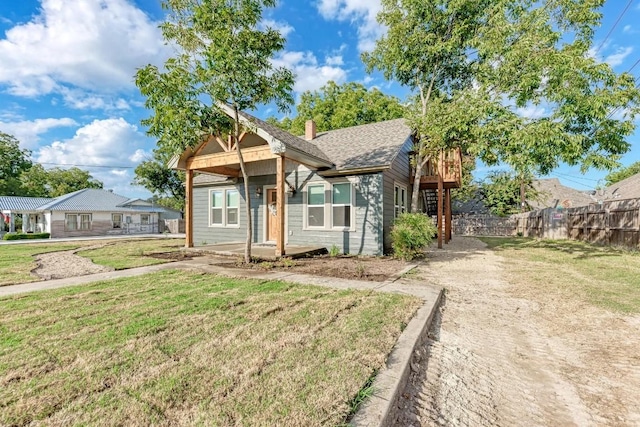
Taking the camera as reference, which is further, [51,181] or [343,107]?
[51,181]

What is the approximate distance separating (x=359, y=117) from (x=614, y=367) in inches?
914

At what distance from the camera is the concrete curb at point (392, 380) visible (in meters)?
1.80

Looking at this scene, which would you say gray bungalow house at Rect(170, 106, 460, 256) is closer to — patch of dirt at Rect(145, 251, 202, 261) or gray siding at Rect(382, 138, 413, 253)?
gray siding at Rect(382, 138, 413, 253)

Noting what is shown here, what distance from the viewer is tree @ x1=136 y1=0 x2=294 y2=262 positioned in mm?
6414

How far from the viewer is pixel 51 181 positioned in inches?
1535

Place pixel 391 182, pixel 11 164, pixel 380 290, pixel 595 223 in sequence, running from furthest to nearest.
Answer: pixel 11 164 < pixel 595 223 < pixel 391 182 < pixel 380 290

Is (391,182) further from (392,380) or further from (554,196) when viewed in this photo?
(554,196)

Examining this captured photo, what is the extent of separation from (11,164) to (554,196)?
213ft

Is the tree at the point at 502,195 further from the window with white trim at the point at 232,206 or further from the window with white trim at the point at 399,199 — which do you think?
the window with white trim at the point at 232,206

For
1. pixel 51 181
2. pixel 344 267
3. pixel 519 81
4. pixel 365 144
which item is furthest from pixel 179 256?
pixel 51 181

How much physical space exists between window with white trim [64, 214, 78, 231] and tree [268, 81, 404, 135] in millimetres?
19598

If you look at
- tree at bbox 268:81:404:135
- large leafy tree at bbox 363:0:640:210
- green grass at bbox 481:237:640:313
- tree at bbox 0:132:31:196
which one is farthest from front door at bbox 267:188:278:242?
tree at bbox 0:132:31:196

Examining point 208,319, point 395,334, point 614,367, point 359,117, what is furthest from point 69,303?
point 359,117

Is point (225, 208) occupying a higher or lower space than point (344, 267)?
higher
